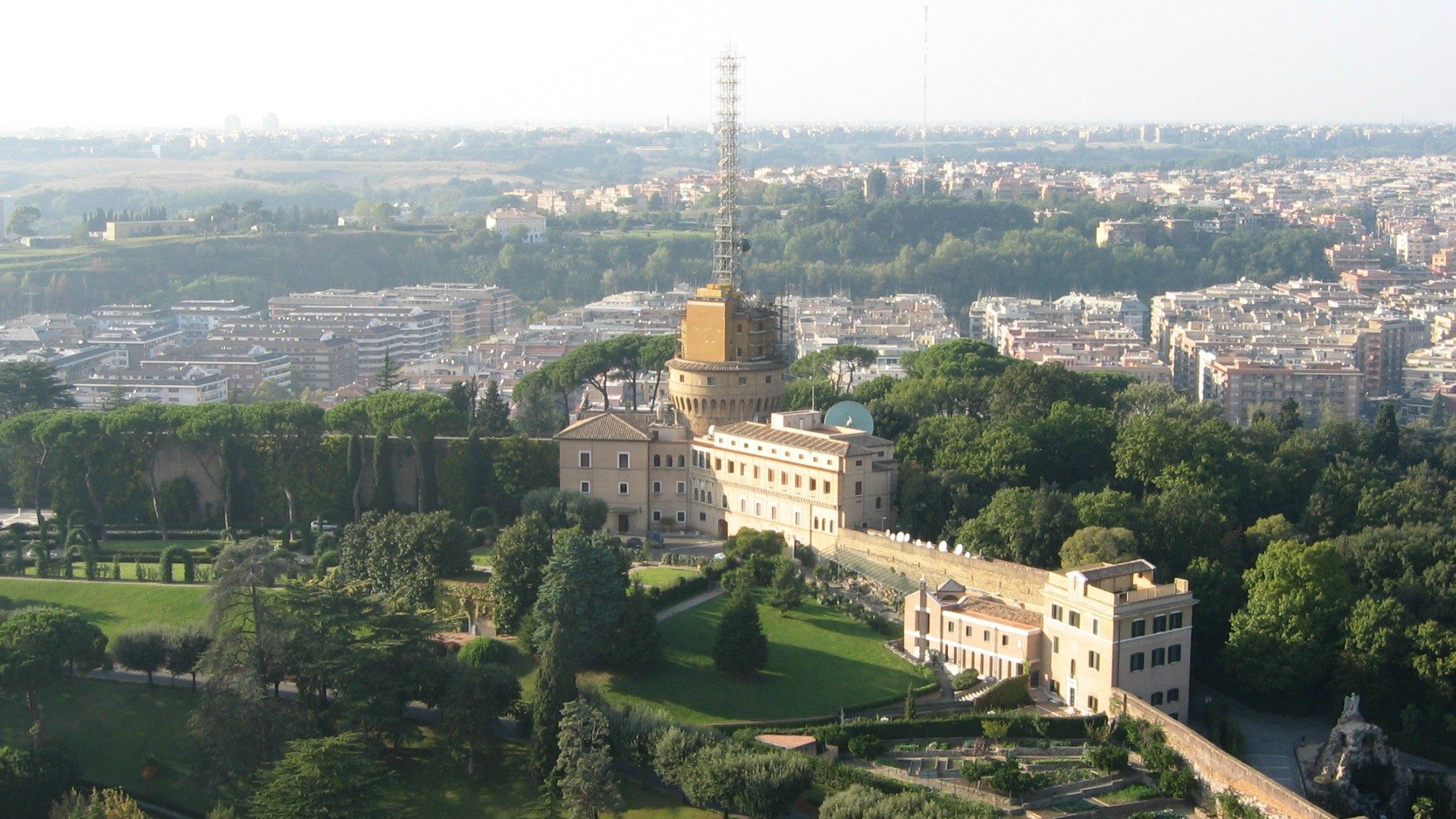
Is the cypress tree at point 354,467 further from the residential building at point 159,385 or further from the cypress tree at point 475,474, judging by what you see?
the residential building at point 159,385

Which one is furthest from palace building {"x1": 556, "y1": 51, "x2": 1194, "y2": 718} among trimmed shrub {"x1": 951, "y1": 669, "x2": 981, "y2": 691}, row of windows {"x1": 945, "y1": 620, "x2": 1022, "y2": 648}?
trimmed shrub {"x1": 951, "y1": 669, "x2": 981, "y2": 691}

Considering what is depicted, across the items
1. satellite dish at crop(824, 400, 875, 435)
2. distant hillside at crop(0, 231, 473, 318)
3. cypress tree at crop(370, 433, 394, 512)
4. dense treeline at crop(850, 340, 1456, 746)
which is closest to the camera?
dense treeline at crop(850, 340, 1456, 746)

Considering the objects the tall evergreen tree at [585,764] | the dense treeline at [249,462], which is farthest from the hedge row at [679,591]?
the dense treeline at [249,462]

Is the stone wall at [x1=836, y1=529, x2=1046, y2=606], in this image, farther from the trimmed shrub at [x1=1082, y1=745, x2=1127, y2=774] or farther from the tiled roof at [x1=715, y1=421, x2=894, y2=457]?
the trimmed shrub at [x1=1082, y1=745, x2=1127, y2=774]

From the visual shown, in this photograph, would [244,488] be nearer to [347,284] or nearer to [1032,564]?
[1032,564]

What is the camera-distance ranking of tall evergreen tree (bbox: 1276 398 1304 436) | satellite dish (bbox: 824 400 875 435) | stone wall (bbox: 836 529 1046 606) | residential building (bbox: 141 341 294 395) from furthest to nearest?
residential building (bbox: 141 341 294 395) < tall evergreen tree (bbox: 1276 398 1304 436) < satellite dish (bbox: 824 400 875 435) < stone wall (bbox: 836 529 1046 606)
